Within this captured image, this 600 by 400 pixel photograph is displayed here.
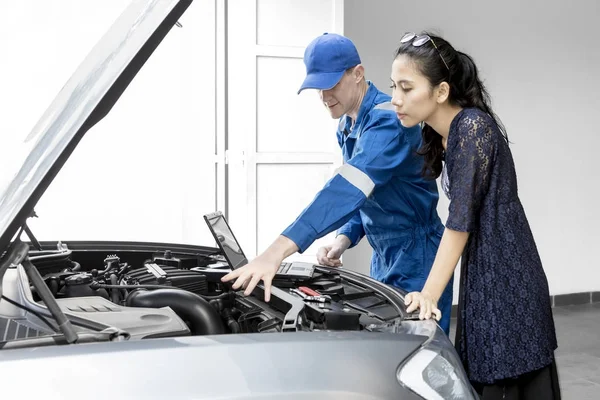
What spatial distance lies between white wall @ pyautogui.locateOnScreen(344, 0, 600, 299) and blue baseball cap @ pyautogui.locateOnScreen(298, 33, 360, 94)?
2.79m

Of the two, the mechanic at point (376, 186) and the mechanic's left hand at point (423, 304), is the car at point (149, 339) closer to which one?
the mechanic's left hand at point (423, 304)

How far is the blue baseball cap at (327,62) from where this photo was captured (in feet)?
7.11

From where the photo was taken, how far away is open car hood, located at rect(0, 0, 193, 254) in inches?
41.6

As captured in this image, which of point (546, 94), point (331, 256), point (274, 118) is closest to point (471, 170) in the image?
point (331, 256)

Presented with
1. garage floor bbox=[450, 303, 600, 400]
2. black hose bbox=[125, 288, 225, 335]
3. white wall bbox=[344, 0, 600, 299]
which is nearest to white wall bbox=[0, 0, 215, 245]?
white wall bbox=[344, 0, 600, 299]

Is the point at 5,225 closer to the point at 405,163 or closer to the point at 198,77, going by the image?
the point at 405,163

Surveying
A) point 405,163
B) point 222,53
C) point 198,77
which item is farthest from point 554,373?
point 198,77

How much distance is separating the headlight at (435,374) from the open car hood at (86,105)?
2.19 feet

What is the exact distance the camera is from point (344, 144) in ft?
7.86

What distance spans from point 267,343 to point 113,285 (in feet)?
2.33

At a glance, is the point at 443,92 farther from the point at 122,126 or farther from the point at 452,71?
the point at 122,126

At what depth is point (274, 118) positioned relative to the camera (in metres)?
3.75

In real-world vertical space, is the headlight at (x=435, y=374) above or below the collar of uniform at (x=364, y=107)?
below

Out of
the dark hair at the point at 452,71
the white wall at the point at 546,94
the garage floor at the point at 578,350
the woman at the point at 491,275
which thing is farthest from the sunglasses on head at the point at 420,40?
the white wall at the point at 546,94
